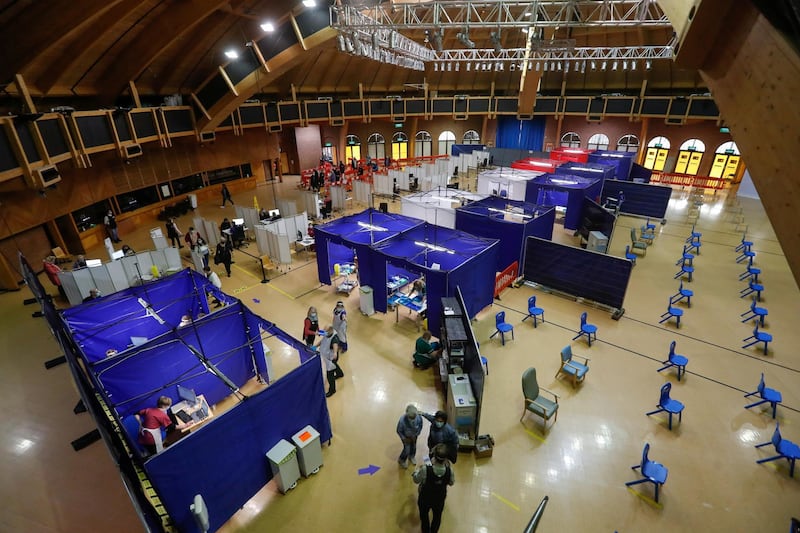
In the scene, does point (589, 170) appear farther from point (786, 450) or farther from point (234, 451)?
point (234, 451)

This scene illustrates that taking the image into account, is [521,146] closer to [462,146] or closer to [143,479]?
[462,146]

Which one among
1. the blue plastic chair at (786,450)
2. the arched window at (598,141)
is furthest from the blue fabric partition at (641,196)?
the blue plastic chair at (786,450)

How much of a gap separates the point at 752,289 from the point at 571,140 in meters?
22.5

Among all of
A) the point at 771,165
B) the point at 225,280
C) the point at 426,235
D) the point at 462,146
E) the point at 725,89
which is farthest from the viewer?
the point at 462,146

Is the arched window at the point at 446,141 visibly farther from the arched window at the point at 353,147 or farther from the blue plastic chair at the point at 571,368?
the blue plastic chair at the point at 571,368

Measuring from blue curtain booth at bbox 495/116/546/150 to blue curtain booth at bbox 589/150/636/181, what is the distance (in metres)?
8.13

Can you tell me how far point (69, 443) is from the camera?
Answer: 700 cm

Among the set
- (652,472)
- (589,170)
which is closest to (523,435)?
(652,472)

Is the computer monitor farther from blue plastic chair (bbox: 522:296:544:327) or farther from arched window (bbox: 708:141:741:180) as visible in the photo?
arched window (bbox: 708:141:741:180)

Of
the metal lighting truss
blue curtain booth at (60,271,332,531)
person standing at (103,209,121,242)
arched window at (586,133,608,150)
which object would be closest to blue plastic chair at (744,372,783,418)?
blue curtain booth at (60,271,332,531)

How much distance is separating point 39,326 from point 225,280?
502cm

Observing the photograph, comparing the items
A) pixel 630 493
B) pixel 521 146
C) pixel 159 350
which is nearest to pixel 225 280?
pixel 159 350

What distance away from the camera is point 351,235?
11648 mm

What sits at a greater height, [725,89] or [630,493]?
[725,89]
